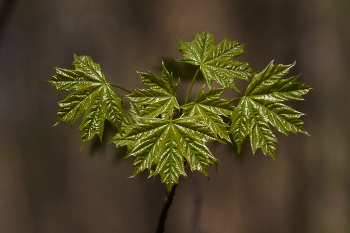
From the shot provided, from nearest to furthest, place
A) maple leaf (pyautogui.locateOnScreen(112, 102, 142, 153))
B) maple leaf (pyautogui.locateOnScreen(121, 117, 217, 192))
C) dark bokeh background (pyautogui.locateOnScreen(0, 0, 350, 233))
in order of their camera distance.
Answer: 1. maple leaf (pyautogui.locateOnScreen(121, 117, 217, 192))
2. maple leaf (pyautogui.locateOnScreen(112, 102, 142, 153))
3. dark bokeh background (pyautogui.locateOnScreen(0, 0, 350, 233))

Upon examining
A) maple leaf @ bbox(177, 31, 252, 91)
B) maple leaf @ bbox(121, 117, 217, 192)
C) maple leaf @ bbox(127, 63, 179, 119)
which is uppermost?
maple leaf @ bbox(177, 31, 252, 91)

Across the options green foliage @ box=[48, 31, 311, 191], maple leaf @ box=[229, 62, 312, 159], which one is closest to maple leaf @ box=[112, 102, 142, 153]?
green foliage @ box=[48, 31, 311, 191]

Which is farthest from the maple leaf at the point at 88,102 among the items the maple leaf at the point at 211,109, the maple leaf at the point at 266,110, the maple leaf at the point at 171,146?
the maple leaf at the point at 266,110

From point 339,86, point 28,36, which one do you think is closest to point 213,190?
point 339,86

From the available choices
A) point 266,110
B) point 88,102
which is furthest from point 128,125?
point 266,110

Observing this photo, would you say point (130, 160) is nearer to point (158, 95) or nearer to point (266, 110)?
point (158, 95)

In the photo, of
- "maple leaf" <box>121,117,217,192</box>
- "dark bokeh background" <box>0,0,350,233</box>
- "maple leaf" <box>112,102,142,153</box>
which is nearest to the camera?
"maple leaf" <box>121,117,217,192</box>

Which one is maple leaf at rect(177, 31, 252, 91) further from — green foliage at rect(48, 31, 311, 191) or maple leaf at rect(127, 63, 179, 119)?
maple leaf at rect(127, 63, 179, 119)
